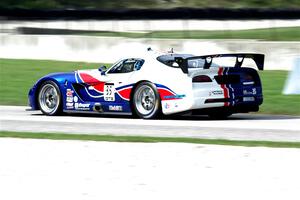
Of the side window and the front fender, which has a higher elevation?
the side window

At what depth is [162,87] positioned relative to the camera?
14.4 meters

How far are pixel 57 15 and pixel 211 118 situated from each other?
71.4 feet

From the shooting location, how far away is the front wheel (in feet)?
51.7

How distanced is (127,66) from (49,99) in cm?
178

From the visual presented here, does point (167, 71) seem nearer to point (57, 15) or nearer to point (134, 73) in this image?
point (134, 73)

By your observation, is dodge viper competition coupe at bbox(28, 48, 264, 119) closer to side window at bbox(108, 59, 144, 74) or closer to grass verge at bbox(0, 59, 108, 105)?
side window at bbox(108, 59, 144, 74)

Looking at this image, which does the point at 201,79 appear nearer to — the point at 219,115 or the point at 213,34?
the point at 219,115

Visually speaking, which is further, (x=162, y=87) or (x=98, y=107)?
(x=98, y=107)

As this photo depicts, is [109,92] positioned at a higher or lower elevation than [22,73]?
lower

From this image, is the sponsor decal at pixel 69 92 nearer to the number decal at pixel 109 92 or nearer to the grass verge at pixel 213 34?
the number decal at pixel 109 92

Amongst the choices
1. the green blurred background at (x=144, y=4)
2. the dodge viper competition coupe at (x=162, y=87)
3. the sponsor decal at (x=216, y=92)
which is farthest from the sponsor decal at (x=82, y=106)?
the green blurred background at (x=144, y=4)

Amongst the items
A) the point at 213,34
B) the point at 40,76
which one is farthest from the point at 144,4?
the point at 40,76

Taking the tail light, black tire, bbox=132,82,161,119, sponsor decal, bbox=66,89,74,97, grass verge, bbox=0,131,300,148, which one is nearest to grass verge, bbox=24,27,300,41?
sponsor decal, bbox=66,89,74,97

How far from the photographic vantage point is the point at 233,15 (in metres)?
33.5
